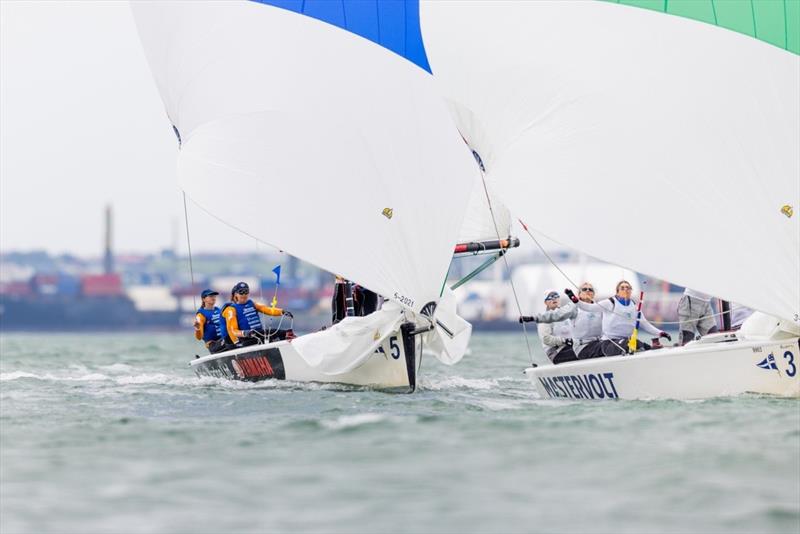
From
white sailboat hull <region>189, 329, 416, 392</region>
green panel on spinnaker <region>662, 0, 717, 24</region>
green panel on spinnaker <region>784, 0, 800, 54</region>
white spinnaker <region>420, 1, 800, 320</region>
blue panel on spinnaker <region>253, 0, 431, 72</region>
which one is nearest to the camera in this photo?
white spinnaker <region>420, 1, 800, 320</region>

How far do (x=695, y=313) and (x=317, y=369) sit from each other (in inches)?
154

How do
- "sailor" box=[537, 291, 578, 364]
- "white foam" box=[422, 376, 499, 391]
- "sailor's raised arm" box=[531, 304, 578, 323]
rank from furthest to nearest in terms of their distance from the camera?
"white foam" box=[422, 376, 499, 391]
"sailor" box=[537, 291, 578, 364]
"sailor's raised arm" box=[531, 304, 578, 323]

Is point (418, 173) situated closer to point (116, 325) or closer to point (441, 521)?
point (441, 521)

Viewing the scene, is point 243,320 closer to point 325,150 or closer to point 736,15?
point 325,150

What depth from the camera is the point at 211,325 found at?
656 inches

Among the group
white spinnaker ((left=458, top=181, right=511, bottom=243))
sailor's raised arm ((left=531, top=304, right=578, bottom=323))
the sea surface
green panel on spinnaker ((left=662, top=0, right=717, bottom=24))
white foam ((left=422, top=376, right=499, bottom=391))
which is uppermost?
green panel on spinnaker ((left=662, top=0, right=717, bottom=24))

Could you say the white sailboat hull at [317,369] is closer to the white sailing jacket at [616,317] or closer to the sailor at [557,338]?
the sailor at [557,338]

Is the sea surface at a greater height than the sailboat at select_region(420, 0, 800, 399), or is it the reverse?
the sailboat at select_region(420, 0, 800, 399)

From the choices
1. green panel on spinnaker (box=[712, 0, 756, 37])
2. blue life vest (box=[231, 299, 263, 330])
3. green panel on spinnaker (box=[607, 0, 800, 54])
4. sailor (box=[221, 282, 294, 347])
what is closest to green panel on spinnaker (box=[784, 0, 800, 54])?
green panel on spinnaker (box=[607, 0, 800, 54])

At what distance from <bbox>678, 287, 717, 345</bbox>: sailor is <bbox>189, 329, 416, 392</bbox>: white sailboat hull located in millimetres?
2746

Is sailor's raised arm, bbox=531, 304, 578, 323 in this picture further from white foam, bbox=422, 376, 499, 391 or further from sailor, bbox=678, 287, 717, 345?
white foam, bbox=422, 376, 499, 391

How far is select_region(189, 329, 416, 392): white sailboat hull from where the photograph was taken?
14398 millimetres

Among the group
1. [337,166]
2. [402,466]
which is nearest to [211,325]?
[337,166]

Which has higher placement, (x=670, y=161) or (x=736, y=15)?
(x=736, y=15)
